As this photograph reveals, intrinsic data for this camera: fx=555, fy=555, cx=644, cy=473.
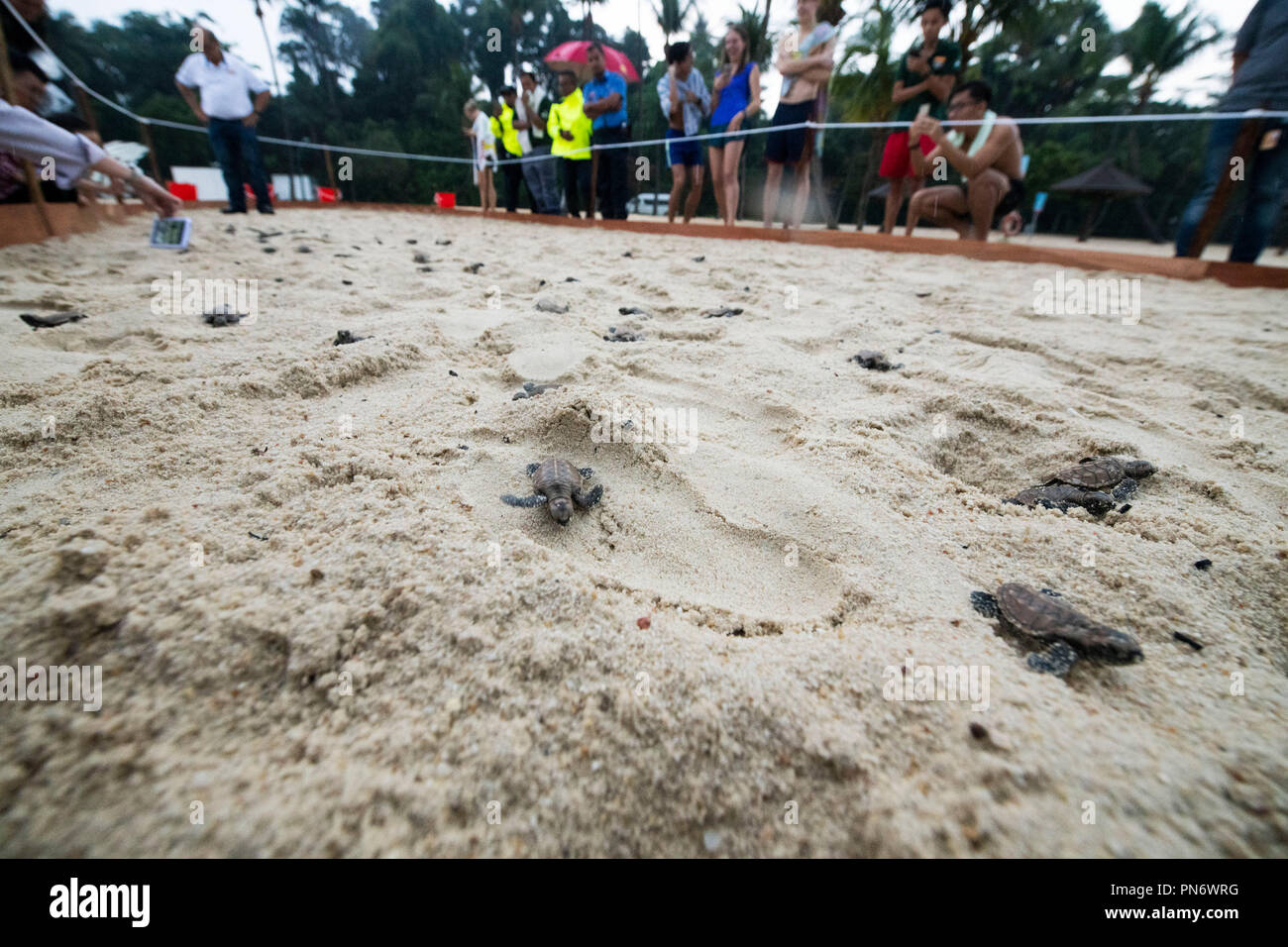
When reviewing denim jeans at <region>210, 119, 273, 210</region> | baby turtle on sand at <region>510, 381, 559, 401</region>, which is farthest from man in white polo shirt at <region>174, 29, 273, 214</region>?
baby turtle on sand at <region>510, 381, 559, 401</region>

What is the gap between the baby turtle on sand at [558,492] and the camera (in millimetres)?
1188

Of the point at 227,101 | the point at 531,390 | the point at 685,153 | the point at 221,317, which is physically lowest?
the point at 531,390

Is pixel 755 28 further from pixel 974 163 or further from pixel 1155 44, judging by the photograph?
pixel 1155 44

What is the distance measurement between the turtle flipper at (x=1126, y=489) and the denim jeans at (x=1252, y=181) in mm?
3895

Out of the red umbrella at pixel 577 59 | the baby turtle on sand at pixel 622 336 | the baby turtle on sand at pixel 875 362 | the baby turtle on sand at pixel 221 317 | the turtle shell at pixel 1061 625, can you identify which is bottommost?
the turtle shell at pixel 1061 625

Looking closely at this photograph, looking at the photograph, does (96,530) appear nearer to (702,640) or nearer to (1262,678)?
(702,640)

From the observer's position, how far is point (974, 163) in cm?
457

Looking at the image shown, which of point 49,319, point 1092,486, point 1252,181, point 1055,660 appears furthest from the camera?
point 1252,181

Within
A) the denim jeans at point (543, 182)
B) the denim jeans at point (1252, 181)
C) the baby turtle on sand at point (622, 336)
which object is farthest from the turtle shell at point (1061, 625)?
the denim jeans at point (543, 182)

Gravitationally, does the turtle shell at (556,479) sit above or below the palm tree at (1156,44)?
below

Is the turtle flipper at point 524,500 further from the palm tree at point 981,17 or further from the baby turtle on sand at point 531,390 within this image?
the palm tree at point 981,17

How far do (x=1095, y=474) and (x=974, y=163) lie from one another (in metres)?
4.40

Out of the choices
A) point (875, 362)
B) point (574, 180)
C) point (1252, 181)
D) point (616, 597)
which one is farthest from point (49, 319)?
point (574, 180)

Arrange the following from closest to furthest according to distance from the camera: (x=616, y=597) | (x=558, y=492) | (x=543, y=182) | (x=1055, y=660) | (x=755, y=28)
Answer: (x=1055, y=660), (x=616, y=597), (x=558, y=492), (x=543, y=182), (x=755, y=28)
